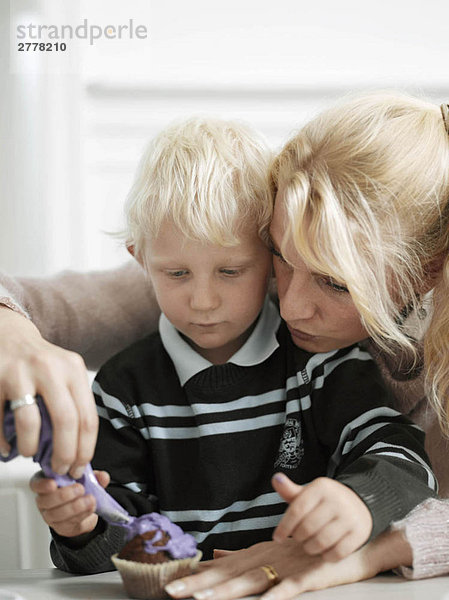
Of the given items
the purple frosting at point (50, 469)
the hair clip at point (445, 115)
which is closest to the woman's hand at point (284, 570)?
the purple frosting at point (50, 469)

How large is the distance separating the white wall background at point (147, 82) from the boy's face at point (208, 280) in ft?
3.44

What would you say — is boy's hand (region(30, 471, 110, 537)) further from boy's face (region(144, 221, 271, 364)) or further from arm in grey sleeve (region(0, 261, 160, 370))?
arm in grey sleeve (region(0, 261, 160, 370))

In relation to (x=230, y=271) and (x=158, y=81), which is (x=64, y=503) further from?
(x=158, y=81)

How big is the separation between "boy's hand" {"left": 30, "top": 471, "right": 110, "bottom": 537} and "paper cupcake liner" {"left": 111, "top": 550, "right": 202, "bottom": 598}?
0.06 meters

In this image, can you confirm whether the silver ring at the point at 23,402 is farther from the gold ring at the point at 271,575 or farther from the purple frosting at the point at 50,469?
the gold ring at the point at 271,575

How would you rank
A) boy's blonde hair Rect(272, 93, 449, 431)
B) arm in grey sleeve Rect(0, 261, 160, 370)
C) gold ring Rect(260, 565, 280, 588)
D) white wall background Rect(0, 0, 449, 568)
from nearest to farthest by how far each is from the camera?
gold ring Rect(260, 565, 280, 588) < boy's blonde hair Rect(272, 93, 449, 431) < arm in grey sleeve Rect(0, 261, 160, 370) < white wall background Rect(0, 0, 449, 568)

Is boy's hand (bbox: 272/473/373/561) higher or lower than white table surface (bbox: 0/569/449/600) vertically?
higher

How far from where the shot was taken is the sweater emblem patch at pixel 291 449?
110 centimetres

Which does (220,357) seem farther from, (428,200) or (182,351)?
(428,200)

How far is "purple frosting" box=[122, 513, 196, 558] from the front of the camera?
2.64 feet

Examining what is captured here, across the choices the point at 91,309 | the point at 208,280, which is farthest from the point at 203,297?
the point at 91,309

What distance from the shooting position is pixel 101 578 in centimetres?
95

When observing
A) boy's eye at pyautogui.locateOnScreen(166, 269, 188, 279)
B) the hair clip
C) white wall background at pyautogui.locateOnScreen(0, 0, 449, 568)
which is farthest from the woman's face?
white wall background at pyautogui.locateOnScreen(0, 0, 449, 568)

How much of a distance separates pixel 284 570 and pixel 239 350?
1.26 ft
